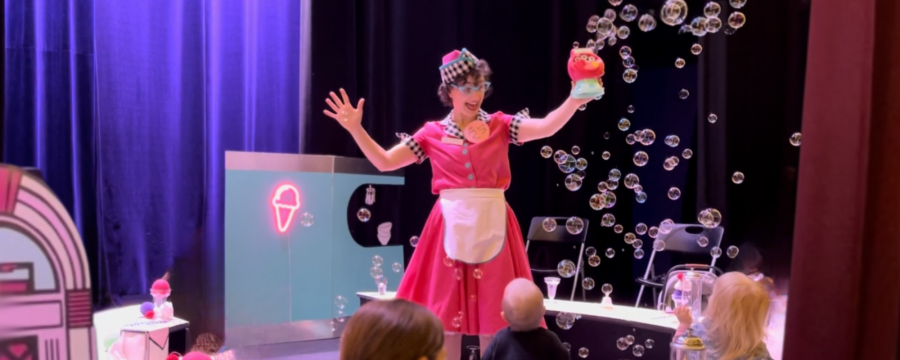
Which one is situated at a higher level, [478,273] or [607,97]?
[607,97]

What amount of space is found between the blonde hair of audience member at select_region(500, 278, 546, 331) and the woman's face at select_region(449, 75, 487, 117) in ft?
1.90

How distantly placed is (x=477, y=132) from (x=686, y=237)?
226cm

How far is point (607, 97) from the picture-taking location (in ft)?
16.2

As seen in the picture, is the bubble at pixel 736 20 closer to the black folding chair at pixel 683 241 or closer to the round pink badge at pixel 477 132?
the round pink badge at pixel 477 132

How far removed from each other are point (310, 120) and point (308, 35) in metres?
0.53

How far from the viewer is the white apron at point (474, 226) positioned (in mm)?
2096

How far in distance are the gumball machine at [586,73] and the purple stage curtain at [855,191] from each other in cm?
63

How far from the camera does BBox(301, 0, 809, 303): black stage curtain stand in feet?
13.4

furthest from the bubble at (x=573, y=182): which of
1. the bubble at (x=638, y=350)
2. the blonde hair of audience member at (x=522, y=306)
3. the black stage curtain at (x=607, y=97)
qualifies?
the black stage curtain at (x=607, y=97)

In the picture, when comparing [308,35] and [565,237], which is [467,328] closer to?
[565,237]

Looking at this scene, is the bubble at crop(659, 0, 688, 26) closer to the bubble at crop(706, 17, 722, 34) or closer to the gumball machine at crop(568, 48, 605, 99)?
the bubble at crop(706, 17, 722, 34)

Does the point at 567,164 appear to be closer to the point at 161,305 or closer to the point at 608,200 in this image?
the point at 608,200

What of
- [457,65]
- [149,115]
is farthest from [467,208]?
[149,115]

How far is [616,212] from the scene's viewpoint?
5000mm
